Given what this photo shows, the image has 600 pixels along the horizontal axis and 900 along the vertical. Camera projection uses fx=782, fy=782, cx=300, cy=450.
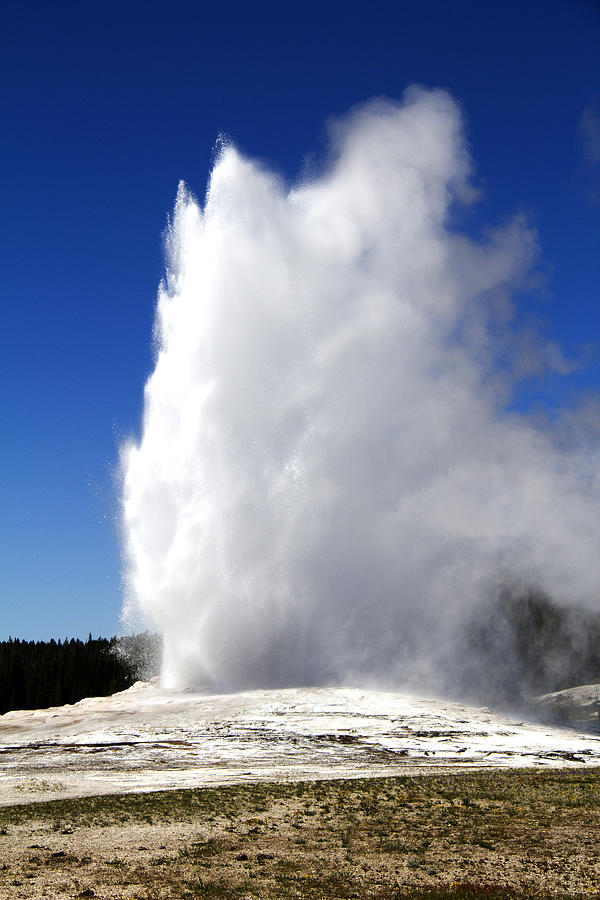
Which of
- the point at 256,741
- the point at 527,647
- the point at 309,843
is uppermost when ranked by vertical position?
the point at 527,647

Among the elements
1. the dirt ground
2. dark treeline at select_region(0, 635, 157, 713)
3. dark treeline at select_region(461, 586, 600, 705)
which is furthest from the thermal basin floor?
dark treeline at select_region(0, 635, 157, 713)

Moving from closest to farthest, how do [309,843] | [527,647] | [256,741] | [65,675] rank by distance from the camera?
[309,843], [256,741], [527,647], [65,675]

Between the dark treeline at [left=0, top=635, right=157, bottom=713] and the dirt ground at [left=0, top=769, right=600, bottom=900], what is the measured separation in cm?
7657

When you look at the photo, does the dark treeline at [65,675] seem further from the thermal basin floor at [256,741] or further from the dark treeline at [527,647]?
the thermal basin floor at [256,741]

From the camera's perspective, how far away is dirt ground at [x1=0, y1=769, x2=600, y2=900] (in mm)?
14562

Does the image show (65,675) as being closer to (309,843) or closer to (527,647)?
(527,647)

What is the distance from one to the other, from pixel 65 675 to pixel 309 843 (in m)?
93.5

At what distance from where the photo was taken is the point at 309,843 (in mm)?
17969

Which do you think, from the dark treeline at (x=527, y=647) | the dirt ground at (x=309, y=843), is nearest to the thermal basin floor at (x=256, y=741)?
the dirt ground at (x=309, y=843)

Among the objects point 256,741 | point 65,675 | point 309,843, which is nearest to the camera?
point 309,843

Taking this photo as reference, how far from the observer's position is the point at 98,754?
34.2 m

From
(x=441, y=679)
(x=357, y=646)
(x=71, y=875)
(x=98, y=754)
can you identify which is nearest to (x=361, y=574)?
(x=357, y=646)

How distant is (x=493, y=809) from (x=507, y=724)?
21.4m

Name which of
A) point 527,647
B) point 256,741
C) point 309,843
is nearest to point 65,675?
point 527,647
